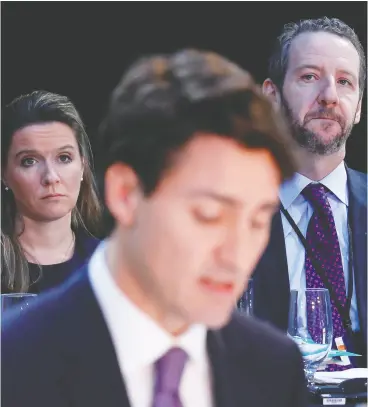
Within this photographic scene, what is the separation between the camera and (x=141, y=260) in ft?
1.83

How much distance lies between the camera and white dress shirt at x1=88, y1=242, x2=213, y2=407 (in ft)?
1.94

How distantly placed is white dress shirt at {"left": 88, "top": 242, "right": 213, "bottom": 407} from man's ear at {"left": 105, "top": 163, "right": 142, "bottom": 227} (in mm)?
54

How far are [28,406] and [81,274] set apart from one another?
4.5 inches

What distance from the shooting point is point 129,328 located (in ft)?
1.95

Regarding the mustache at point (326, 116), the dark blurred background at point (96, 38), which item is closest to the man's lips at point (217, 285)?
the dark blurred background at point (96, 38)

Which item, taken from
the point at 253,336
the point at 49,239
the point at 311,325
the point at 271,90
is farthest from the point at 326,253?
the point at 253,336

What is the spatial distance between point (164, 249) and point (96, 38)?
0.65 meters

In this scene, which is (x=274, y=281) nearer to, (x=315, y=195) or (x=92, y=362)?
(x=315, y=195)

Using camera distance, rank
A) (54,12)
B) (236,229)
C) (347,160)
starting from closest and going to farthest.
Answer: (236,229)
(54,12)
(347,160)

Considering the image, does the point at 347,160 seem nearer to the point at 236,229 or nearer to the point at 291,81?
the point at 291,81

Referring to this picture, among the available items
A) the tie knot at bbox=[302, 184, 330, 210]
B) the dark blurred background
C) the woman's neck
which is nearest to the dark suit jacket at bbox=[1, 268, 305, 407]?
the dark blurred background

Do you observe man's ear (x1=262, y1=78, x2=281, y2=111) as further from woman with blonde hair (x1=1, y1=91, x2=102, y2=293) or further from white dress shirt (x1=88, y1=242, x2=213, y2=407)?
white dress shirt (x1=88, y1=242, x2=213, y2=407)

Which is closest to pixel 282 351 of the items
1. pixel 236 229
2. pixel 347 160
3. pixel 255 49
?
pixel 236 229

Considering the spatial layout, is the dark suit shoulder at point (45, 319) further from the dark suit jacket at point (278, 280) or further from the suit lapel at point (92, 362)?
the dark suit jacket at point (278, 280)
